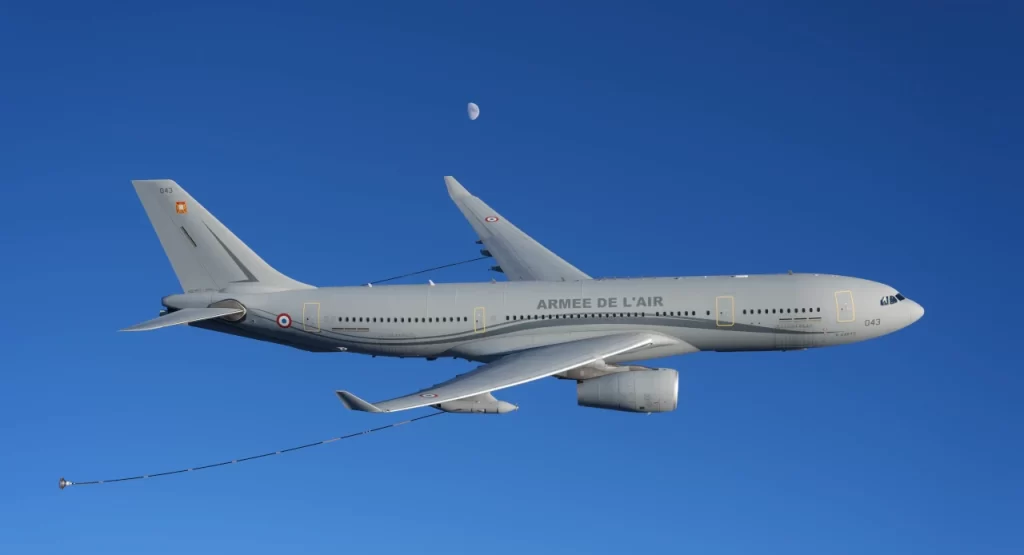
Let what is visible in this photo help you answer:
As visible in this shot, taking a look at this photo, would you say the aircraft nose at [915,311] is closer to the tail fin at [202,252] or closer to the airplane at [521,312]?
the airplane at [521,312]

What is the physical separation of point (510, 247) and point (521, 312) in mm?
8582

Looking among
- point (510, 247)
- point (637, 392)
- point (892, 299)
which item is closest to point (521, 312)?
point (637, 392)

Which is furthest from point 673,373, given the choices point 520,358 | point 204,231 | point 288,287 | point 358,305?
point 204,231

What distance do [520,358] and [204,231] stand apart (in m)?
14.7

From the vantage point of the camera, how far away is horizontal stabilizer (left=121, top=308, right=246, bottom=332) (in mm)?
44469

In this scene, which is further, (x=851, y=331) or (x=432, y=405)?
(x=851, y=331)

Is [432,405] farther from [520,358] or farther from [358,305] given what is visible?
[358,305]

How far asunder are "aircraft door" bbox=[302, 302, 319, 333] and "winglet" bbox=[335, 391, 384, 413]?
38.7 feet

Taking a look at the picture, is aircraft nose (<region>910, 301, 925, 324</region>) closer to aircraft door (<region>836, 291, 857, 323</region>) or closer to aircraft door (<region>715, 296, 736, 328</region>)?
aircraft door (<region>836, 291, 857, 323</region>)

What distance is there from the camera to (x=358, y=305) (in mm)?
46438

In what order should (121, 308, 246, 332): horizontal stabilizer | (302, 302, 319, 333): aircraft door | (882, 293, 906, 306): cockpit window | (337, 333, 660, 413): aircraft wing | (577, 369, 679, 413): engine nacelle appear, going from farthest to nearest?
(302, 302, 319, 333): aircraft door, (882, 293, 906, 306): cockpit window, (121, 308, 246, 332): horizontal stabilizer, (577, 369, 679, 413): engine nacelle, (337, 333, 660, 413): aircraft wing

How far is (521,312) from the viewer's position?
149 ft

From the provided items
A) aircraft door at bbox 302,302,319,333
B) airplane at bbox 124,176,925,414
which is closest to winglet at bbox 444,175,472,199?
airplane at bbox 124,176,925,414

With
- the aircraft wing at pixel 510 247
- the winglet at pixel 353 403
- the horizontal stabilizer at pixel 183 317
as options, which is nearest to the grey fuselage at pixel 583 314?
the horizontal stabilizer at pixel 183 317
